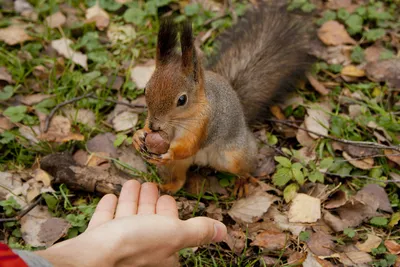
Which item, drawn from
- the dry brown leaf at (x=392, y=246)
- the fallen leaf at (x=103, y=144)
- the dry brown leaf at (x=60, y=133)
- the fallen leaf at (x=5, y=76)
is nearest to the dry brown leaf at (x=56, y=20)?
the fallen leaf at (x=5, y=76)

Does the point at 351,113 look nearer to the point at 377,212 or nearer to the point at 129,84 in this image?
the point at 377,212

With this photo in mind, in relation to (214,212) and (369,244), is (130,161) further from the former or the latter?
(369,244)

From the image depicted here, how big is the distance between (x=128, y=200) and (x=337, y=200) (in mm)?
827

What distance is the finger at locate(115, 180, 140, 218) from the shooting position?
1.46m

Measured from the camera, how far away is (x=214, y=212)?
1.81m

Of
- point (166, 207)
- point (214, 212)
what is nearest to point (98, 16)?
point (214, 212)

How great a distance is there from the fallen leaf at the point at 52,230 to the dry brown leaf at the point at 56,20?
1.14 m

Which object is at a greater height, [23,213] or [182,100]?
[182,100]

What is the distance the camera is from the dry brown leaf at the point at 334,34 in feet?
8.11

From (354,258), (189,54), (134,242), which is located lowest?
(354,258)

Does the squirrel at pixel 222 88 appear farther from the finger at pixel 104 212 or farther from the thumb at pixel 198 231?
the thumb at pixel 198 231

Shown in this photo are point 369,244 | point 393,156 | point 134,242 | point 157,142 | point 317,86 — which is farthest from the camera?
point 317,86

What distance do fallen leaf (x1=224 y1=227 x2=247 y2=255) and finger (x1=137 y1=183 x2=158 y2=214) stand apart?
0.34 m

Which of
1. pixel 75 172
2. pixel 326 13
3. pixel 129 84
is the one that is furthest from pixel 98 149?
pixel 326 13
